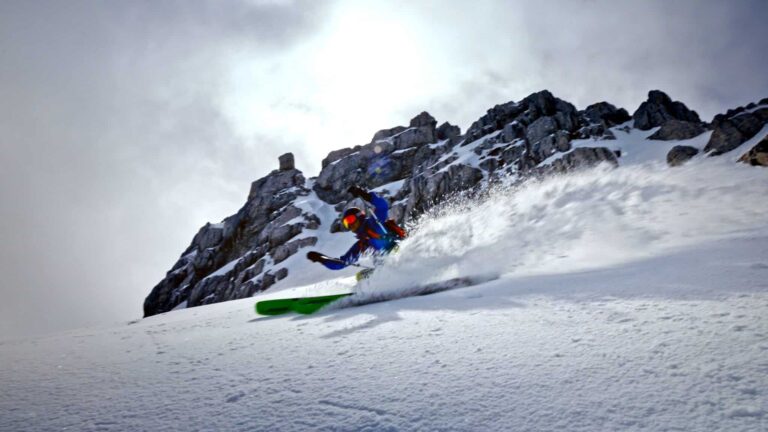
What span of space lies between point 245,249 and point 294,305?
65.5 meters

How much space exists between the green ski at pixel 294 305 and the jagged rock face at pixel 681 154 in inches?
1735

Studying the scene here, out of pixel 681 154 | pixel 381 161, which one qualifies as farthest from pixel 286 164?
pixel 681 154

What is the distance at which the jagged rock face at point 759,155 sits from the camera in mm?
24228

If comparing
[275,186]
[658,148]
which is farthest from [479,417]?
[275,186]

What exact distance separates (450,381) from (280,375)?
1052 millimetres

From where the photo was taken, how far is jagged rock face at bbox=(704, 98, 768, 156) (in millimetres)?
33281

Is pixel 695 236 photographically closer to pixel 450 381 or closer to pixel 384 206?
pixel 450 381

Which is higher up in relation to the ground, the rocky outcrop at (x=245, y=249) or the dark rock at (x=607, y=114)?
the dark rock at (x=607, y=114)

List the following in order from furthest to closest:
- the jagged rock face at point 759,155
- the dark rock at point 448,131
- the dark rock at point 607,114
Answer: the dark rock at point 448,131, the dark rock at point 607,114, the jagged rock face at point 759,155

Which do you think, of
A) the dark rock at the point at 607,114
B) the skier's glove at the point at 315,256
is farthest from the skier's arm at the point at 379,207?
the dark rock at the point at 607,114

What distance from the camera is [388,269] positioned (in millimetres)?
8516

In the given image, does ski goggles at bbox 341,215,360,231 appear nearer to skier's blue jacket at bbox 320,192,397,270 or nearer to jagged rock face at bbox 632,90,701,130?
skier's blue jacket at bbox 320,192,397,270

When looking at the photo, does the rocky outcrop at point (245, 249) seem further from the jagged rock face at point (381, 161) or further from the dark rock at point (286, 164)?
the jagged rock face at point (381, 161)

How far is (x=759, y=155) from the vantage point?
24625 millimetres
